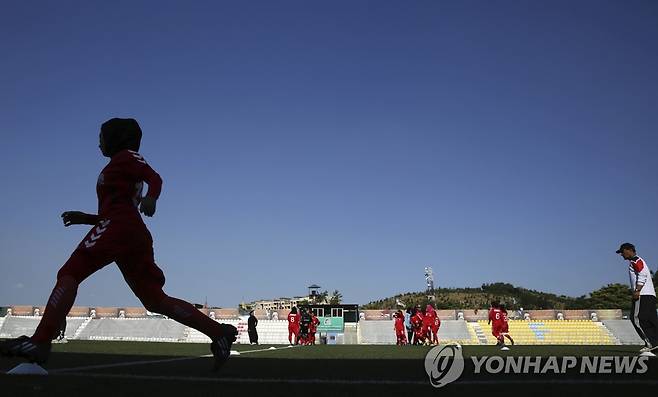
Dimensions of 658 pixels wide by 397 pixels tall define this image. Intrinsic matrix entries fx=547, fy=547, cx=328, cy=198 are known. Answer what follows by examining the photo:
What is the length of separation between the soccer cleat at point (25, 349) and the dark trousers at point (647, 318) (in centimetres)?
881

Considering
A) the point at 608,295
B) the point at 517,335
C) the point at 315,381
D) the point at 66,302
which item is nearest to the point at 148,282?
the point at 66,302

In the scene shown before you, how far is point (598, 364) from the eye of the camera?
523 cm

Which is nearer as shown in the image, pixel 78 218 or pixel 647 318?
pixel 78 218

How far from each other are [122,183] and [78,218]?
1.77 ft

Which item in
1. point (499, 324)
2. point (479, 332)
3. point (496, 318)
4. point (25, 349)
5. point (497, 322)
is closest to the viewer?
point (25, 349)

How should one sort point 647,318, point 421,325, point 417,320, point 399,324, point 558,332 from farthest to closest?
1. point 558,332
2. point 399,324
3. point 417,320
4. point 421,325
5. point 647,318

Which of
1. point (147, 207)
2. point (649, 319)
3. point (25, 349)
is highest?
point (147, 207)

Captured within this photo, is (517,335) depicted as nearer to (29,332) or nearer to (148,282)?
(29,332)

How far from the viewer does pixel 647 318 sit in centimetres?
887

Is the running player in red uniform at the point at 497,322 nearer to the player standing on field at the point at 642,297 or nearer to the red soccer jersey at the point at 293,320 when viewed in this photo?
the player standing on field at the point at 642,297

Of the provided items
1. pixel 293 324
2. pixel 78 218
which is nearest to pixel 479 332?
pixel 293 324

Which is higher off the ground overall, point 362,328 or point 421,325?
point 421,325

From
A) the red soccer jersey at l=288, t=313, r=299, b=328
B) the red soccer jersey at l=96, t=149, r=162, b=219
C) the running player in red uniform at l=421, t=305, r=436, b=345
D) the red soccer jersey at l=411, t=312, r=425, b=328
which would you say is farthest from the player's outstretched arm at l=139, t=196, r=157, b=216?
the red soccer jersey at l=411, t=312, r=425, b=328

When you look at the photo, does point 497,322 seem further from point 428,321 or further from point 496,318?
point 428,321
